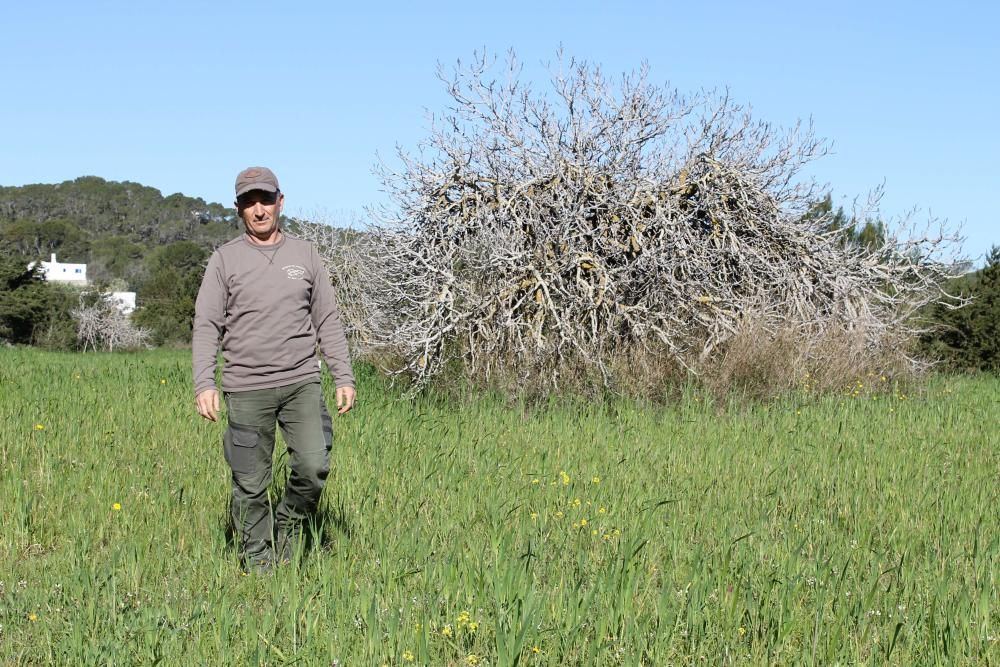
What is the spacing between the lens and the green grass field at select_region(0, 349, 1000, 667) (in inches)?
138

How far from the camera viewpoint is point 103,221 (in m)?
149

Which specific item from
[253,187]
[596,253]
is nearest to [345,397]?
[253,187]

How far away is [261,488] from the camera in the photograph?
470 centimetres

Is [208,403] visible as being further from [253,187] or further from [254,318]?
[253,187]

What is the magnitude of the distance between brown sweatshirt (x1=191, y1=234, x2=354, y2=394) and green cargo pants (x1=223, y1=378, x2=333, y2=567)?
87mm

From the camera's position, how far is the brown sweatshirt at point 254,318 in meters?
4.65

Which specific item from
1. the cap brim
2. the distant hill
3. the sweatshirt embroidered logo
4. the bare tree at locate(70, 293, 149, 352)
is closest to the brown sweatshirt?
the sweatshirt embroidered logo

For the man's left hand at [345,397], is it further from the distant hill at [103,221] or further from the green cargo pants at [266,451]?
the distant hill at [103,221]

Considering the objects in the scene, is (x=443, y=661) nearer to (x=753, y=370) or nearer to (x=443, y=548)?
(x=443, y=548)

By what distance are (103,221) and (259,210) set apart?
158726 mm

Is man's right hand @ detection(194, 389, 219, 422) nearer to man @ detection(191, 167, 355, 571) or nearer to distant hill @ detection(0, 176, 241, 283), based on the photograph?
man @ detection(191, 167, 355, 571)

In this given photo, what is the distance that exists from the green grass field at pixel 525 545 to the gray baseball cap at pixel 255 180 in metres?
1.82

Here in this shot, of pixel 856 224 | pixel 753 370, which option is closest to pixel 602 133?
pixel 753 370

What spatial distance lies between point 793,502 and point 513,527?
6.72 feet
